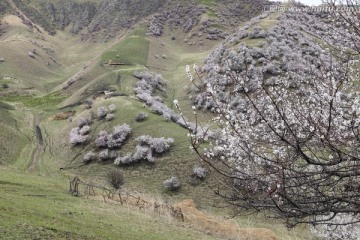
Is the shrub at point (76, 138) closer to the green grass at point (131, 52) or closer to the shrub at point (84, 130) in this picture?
the shrub at point (84, 130)

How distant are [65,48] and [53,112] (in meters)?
92.4

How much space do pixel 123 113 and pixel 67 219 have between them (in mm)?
34790

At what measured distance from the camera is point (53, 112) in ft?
202

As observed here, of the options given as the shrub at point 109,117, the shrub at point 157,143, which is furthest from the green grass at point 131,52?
the shrub at point 157,143

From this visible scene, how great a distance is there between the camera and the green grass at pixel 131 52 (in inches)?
3794

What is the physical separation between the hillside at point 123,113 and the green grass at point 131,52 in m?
0.43

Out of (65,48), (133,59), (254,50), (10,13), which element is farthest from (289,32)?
(10,13)

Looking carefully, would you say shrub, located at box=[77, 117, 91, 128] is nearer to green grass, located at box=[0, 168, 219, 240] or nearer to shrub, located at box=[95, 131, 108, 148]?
shrub, located at box=[95, 131, 108, 148]

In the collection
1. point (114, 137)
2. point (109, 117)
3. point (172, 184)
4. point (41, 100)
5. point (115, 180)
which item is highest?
point (41, 100)

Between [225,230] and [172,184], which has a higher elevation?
[172,184]

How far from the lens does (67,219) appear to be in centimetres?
1664

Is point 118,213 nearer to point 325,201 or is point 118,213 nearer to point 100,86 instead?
point 325,201

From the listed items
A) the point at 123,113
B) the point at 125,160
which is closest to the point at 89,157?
the point at 125,160

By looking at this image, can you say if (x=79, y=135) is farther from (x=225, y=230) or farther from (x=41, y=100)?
(x=225, y=230)
